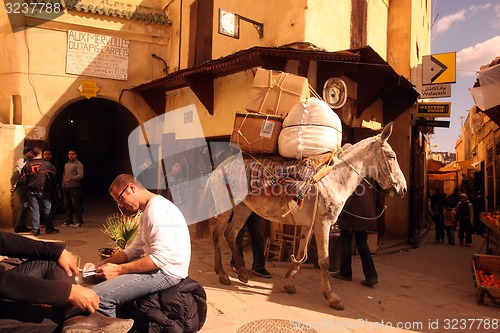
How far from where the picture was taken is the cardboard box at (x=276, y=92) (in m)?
5.32

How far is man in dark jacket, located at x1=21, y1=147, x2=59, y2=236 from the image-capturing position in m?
8.05

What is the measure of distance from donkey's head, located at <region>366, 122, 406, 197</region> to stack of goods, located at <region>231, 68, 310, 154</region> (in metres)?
1.36

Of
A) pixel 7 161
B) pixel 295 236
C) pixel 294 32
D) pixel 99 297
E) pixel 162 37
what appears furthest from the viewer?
pixel 162 37

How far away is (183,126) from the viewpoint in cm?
1060

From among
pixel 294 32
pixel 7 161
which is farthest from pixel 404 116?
pixel 7 161

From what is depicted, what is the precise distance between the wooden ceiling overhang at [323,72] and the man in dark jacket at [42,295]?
5.17m

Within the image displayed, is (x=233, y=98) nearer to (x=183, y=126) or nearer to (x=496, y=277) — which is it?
(x=183, y=126)

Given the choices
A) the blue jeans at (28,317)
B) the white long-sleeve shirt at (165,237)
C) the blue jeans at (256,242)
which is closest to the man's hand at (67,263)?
the blue jeans at (28,317)

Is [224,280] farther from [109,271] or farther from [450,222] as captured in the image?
[450,222]

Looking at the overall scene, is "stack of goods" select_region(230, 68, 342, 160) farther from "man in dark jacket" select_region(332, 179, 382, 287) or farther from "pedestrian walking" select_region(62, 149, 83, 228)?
"pedestrian walking" select_region(62, 149, 83, 228)

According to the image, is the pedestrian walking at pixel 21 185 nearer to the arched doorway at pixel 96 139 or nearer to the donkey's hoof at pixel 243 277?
the donkey's hoof at pixel 243 277

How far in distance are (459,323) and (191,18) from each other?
33.0ft

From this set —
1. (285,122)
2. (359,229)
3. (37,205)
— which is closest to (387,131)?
(285,122)

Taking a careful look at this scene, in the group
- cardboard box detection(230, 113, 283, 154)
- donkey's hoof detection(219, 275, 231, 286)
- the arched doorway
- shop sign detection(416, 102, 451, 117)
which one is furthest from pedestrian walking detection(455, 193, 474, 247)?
the arched doorway
